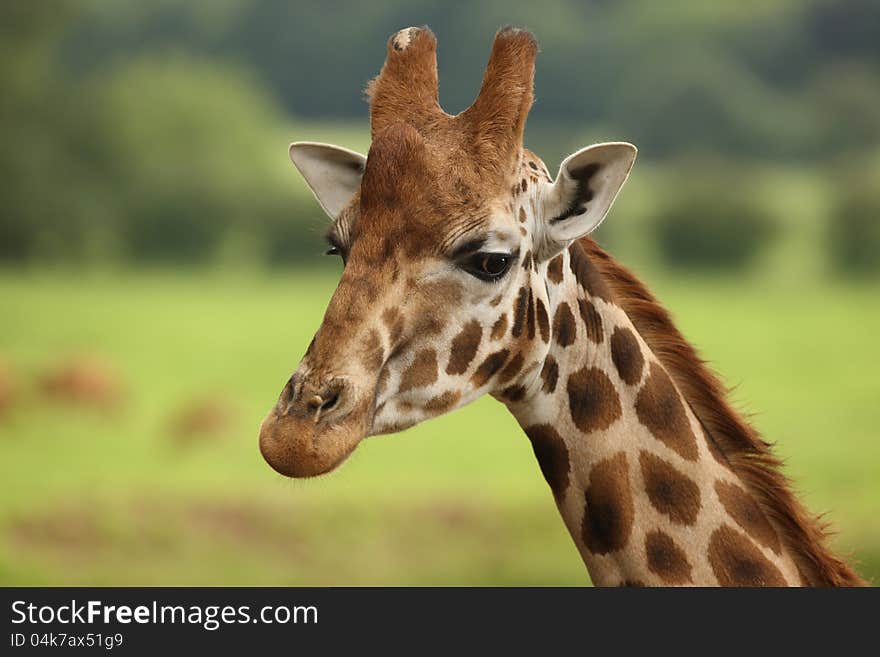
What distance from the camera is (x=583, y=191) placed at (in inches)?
250

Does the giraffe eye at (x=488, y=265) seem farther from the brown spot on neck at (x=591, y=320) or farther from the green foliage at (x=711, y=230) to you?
the green foliage at (x=711, y=230)

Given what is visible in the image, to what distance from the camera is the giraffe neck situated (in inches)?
254

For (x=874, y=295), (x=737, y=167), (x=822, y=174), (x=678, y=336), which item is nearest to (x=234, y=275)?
(x=737, y=167)

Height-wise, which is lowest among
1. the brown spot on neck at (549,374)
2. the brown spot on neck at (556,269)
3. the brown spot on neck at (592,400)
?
the brown spot on neck at (592,400)

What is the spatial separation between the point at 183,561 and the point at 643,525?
18.9 m

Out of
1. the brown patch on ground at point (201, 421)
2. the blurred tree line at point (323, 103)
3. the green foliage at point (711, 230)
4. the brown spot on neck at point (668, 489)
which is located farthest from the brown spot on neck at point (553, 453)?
the green foliage at point (711, 230)

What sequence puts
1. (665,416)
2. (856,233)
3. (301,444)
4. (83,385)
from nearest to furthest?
(301,444) < (665,416) < (83,385) < (856,233)

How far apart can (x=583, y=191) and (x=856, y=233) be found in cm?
6598

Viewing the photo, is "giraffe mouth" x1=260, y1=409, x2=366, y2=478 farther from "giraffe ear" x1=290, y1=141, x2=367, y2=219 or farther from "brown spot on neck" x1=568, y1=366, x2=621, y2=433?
"giraffe ear" x1=290, y1=141, x2=367, y2=219

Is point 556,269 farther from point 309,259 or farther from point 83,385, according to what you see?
point 309,259

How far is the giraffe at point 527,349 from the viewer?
5.83 meters

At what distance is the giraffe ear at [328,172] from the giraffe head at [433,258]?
64 centimetres

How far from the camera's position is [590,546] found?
21.4 ft

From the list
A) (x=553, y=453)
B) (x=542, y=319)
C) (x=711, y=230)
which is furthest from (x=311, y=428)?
(x=711, y=230)
